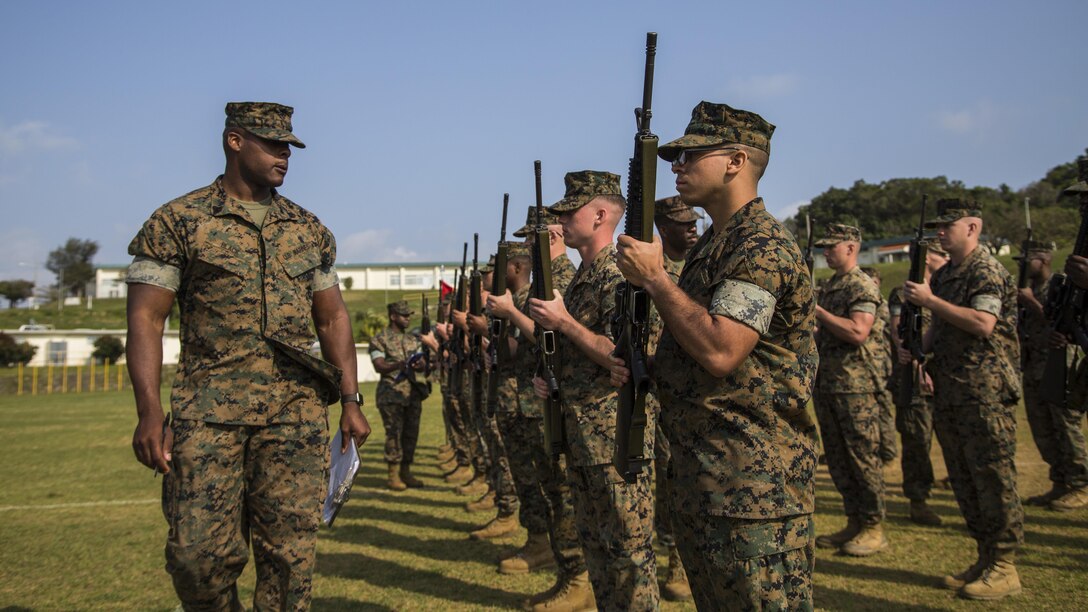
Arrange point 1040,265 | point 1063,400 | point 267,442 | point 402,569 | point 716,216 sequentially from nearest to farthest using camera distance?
point 716,216 < point 267,442 < point 1063,400 < point 402,569 < point 1040,265

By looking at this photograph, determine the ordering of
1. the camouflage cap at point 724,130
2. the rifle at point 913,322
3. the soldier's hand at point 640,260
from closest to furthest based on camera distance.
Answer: the soldier's hand at point 640,260 → the camouflage cap at point 724,130 → the rifle at point 913,322

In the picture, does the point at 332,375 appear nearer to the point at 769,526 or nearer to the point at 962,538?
the point at 769,526

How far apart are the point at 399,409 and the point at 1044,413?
7.81 meters

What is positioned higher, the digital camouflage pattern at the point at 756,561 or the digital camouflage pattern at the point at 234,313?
the digital camouflage pattern at the point at 234,313

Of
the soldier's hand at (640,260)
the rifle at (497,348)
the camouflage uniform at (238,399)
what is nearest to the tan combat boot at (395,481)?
the rifle at (497,348)

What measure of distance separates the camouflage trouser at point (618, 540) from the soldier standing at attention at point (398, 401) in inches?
271

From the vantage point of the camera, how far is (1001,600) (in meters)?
5.22

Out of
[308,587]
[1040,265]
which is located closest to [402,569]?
[308,587]

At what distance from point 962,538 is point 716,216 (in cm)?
536

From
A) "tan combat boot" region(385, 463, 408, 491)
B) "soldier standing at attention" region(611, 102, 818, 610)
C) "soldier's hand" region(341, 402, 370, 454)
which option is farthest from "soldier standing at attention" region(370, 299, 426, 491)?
"soldier standing at attention" region(611, 102, 818, 610)

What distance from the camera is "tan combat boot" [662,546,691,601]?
555cm

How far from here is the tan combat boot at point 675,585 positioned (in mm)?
5551

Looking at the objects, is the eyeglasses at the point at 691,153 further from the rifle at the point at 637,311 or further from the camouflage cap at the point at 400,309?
the camouflage cap at the point at 400,309

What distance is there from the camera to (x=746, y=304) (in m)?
2.63
